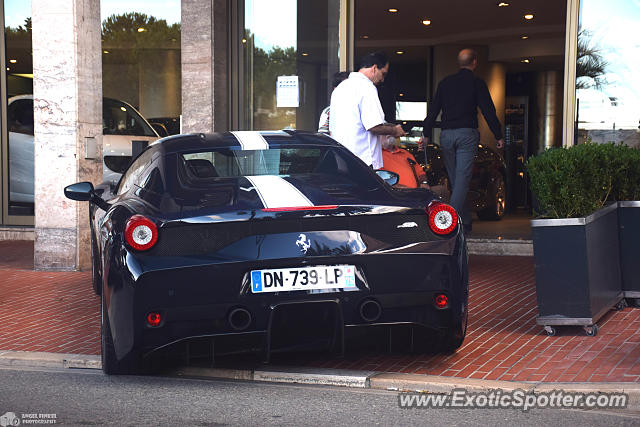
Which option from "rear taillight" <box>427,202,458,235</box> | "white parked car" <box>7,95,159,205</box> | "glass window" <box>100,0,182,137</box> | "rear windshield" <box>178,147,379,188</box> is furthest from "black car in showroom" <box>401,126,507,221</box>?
"rear taillight" <box>427,202,458,235</box>

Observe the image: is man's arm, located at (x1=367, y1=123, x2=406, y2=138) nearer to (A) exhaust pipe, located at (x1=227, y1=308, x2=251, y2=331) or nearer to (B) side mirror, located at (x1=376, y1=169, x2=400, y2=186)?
(B) side mirror, located at (x1=376, y1=169, x2=400, y2=186)

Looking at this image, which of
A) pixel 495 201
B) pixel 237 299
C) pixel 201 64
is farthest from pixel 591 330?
pixel 495 201

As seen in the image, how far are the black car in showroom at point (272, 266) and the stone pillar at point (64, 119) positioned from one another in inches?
190

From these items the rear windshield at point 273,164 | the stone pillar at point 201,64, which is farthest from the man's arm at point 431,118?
the rear windshield at point 273,164

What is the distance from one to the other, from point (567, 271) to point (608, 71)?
579 cm

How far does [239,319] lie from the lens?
4.72 m

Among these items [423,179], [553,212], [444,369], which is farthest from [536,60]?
[444,369]

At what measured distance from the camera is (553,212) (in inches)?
250

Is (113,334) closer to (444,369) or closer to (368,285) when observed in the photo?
(368,285)

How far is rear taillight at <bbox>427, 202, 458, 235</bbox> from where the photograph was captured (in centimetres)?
494

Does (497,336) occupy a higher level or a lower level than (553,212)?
lower

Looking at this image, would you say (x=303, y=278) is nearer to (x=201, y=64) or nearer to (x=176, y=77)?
(x=201, y=64)

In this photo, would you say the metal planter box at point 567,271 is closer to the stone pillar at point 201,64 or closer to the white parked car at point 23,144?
the stone pillar at point 201,64

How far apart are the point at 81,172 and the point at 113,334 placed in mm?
5156
